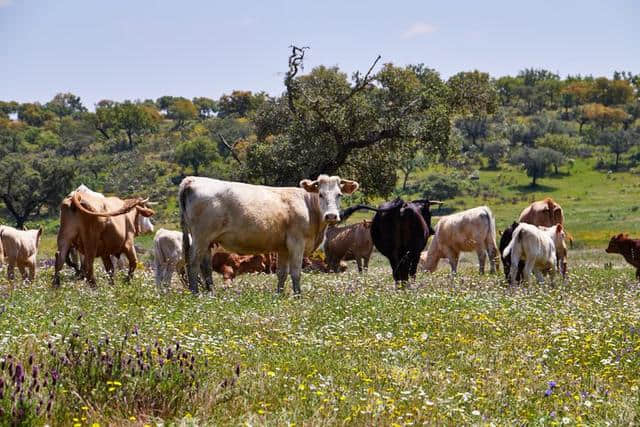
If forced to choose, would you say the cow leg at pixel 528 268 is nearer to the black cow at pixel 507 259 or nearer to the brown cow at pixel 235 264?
the black cow at pixel 507 259

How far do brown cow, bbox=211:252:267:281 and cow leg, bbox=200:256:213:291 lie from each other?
7827 millimetres

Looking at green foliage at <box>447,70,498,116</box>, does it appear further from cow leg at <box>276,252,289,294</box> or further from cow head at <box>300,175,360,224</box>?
cow leg at <box>276,252,289,294</box>

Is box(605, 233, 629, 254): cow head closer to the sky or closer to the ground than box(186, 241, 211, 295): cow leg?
closer to the ground

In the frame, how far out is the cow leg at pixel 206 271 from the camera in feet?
50.4

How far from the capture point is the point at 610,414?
23.2 feet

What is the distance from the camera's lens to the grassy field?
6.69 metres

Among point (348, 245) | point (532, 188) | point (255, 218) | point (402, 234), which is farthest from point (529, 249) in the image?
point (532, 188)

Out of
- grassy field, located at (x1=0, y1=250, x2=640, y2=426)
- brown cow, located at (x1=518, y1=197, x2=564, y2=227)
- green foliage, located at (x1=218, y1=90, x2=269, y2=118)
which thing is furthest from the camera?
green foliage, located at (x1=218, y1=90, x2=269, y2=118)

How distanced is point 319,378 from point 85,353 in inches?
89.2

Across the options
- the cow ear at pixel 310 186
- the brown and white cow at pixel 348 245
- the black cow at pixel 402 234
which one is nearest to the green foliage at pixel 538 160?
the brown and white cow at pixel 348 245

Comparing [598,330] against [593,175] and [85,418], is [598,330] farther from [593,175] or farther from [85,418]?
[593,175]

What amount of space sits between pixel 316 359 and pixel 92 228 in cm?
929

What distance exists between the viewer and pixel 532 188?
100375 mm

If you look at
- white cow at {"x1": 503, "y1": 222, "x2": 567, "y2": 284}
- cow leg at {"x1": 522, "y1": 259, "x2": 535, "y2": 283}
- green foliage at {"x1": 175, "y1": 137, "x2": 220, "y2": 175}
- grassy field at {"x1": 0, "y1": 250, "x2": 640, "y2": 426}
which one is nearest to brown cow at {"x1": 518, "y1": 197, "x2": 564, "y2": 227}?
white cow at {"x1": 503, "y1": 222, "x2": 567, "y2": 284}
